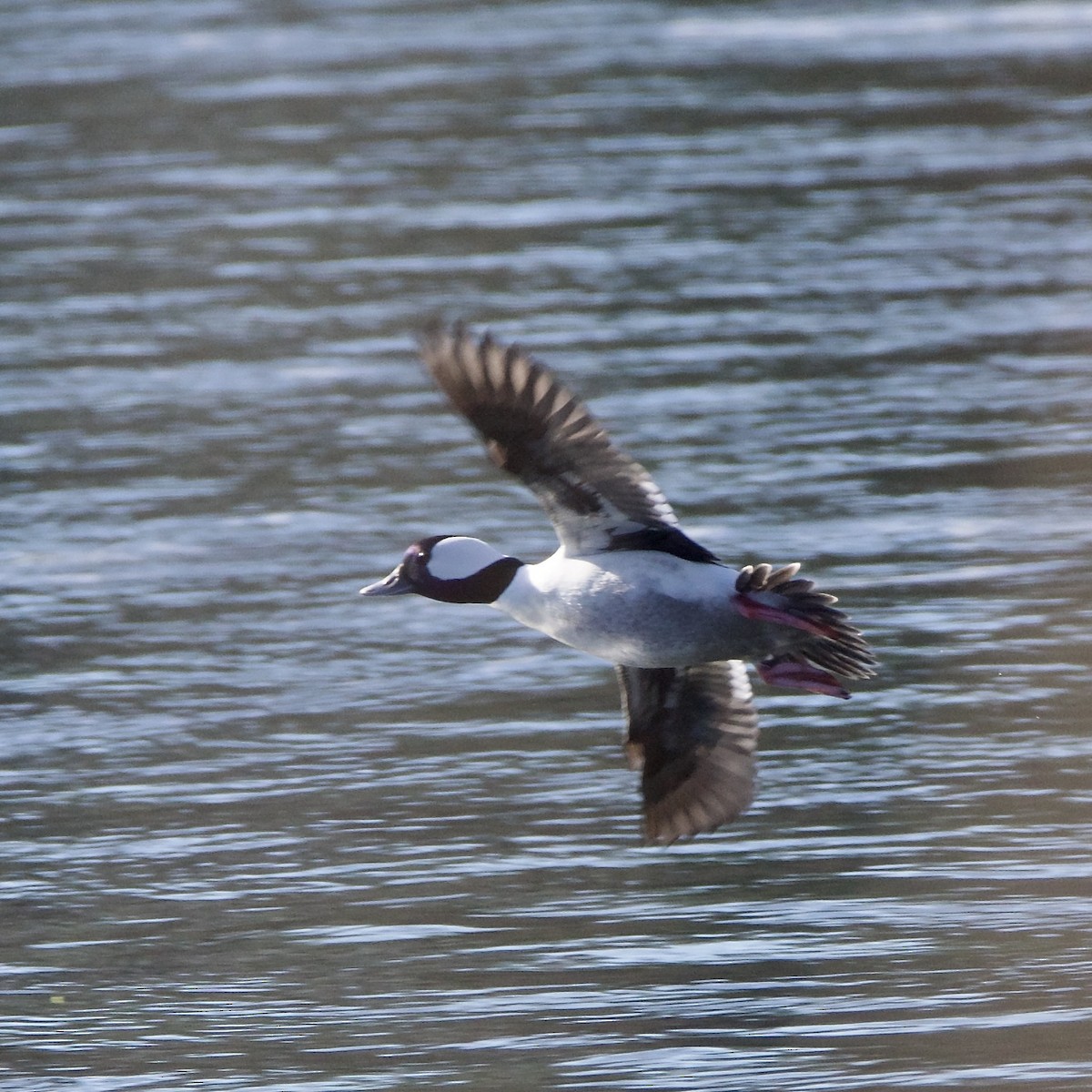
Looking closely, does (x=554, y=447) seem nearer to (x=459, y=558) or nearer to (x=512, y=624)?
(x=459, y=558)

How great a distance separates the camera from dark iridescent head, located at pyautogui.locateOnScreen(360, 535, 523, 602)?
655 cm

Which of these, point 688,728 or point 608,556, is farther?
point 688,728

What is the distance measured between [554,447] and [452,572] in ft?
2.22

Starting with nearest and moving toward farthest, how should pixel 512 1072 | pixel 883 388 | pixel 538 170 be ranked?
pixel 512 1072 → pixel 883 388 → pixel 538 170

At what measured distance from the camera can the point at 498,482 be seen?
35.2 feet

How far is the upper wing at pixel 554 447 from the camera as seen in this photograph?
5.98m

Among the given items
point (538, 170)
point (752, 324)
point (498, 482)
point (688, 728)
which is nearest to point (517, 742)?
point (688, 728)

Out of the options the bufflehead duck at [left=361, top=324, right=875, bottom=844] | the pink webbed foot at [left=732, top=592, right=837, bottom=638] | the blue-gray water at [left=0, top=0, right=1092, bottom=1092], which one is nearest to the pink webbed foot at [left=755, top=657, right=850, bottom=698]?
the bufflehead duck at [left=361, top=324, right=875, bottom=844]

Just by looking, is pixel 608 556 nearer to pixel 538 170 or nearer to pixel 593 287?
pixel 593 287

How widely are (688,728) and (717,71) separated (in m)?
15.2

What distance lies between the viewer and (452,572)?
21.8 ft

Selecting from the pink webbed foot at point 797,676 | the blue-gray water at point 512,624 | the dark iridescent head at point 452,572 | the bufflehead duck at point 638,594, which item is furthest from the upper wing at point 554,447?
the blue-gray water at point 512,624

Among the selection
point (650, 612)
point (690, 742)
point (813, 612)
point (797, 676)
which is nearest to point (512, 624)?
point (690, 742)

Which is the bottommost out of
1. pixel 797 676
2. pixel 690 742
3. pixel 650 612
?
pixel 690 742
